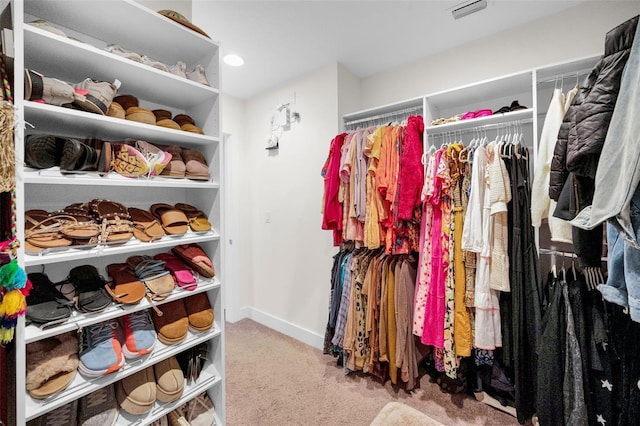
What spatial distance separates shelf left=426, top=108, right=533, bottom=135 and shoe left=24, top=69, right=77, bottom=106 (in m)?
1.91

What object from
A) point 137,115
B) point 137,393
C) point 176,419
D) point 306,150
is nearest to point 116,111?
point 137,115

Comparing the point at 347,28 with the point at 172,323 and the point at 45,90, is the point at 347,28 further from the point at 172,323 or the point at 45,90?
the point at 172,323

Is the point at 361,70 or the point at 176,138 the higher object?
the point at 361,70

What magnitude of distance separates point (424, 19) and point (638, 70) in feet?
4.28

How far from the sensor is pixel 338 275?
2.18 m

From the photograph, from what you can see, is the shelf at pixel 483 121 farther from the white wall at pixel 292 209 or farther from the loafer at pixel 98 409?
the loafer at pixel 98 409

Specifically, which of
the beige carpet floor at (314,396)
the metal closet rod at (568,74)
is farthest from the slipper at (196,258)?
the metal closet rod at (568,74)

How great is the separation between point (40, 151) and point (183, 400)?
3.92 feet

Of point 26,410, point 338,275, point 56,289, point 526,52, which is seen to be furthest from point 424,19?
point 26,410

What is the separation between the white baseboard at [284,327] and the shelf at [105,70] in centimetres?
201

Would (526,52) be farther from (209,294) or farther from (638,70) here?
(209,294)

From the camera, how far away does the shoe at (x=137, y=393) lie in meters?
1.16

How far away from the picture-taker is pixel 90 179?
40.9 inches

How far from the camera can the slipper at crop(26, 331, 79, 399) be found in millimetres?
936
